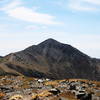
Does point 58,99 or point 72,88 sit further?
point 72,88

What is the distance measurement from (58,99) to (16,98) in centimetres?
676

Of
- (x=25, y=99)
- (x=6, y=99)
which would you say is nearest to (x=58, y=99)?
(x=25, y=99)

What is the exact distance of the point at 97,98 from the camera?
140 feet

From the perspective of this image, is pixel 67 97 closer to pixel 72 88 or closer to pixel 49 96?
pixel 49 96

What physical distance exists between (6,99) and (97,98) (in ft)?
46.6

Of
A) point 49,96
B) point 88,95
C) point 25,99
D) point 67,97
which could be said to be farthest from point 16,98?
point 88,95

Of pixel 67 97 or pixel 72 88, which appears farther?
pixel 72 88

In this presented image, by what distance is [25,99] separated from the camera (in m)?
42.1

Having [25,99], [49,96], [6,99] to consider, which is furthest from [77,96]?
[6,99]

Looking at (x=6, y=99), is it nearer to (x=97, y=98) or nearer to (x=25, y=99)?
(x=25, y=99)

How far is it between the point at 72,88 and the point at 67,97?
919cm

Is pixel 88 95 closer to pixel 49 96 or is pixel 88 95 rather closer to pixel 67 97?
pixel 67 97

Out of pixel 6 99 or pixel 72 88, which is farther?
pixel 72 88

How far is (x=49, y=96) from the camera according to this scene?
43219 mm
